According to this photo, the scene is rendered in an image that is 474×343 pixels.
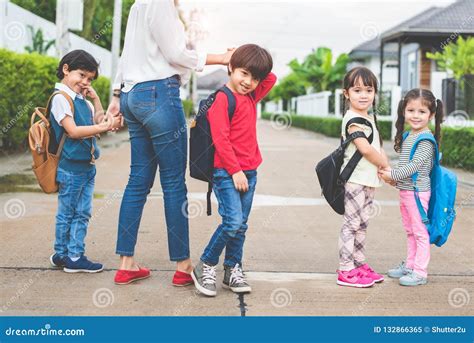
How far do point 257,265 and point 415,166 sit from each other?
1.27m

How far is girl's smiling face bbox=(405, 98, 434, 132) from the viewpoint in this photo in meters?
4.94

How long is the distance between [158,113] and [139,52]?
40 centimetres

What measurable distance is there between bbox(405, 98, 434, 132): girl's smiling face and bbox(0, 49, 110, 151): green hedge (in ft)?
24.5

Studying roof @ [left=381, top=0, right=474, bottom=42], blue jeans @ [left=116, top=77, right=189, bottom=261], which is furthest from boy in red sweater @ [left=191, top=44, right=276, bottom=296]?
roof @ [left=381, top=0, right=474, bottom=42]

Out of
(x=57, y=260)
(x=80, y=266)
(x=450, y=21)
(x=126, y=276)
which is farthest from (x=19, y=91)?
(x=450, y=21)

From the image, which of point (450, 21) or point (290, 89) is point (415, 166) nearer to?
point (450, 21)

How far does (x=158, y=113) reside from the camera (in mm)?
4363

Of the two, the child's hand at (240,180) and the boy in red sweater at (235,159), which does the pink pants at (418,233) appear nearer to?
the boy in red sweater at (235,159)

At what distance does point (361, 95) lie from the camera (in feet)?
15.7

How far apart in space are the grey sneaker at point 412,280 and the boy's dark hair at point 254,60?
1560 mm

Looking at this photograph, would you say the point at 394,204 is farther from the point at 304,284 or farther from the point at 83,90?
the point at 83,90

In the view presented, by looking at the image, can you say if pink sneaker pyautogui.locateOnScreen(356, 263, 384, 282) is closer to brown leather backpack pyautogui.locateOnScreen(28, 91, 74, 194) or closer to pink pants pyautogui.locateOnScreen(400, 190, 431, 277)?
pink pants pyautogui.locateOnScreen(400, 190, 431, 277)

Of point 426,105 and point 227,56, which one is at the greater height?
point 227,56
